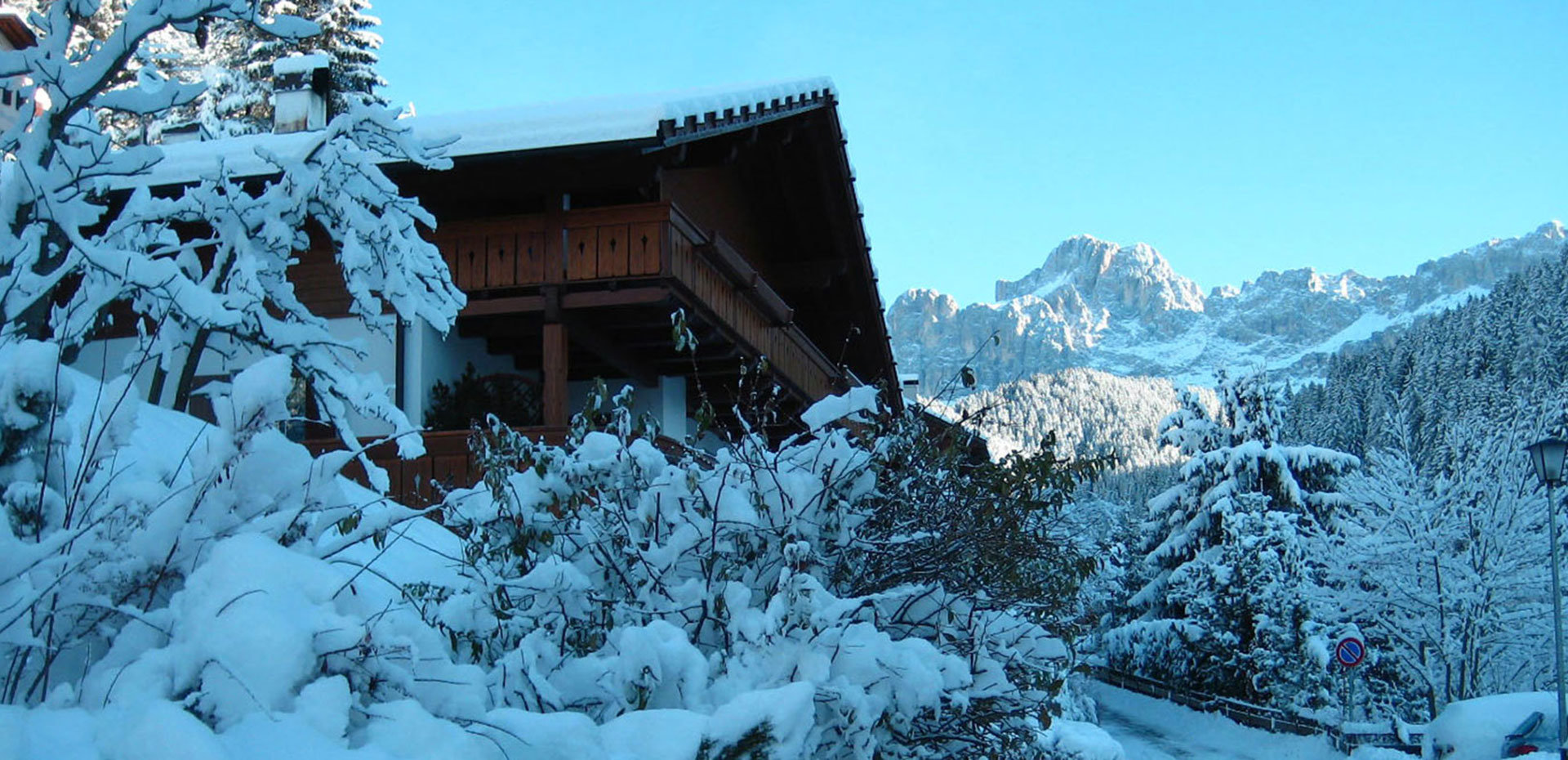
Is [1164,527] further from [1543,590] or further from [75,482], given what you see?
[75,482]

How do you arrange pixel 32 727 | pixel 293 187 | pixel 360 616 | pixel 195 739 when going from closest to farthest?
pixel 195 739 → pixel 32 727 → pixel 360 616 → pixel 293 187

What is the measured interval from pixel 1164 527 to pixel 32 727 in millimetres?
43675

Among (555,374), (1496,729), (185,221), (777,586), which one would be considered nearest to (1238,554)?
(1496,729)

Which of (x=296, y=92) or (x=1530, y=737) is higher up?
(x=296, y=92)

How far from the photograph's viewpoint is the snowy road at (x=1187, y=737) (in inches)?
1176

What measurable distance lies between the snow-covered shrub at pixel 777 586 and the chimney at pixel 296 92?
556 inches

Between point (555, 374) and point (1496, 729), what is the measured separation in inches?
535

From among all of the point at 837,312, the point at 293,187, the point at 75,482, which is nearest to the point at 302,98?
the point at 837,312

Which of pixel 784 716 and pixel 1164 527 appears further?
pixel 1164 527

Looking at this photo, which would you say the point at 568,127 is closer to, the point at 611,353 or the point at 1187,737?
the point at 611,353

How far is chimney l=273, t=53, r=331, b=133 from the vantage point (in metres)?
18.0

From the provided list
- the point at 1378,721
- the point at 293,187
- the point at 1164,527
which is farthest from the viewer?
the point at 1164,527

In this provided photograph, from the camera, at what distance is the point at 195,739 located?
6.86ft

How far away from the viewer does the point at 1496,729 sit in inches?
687
